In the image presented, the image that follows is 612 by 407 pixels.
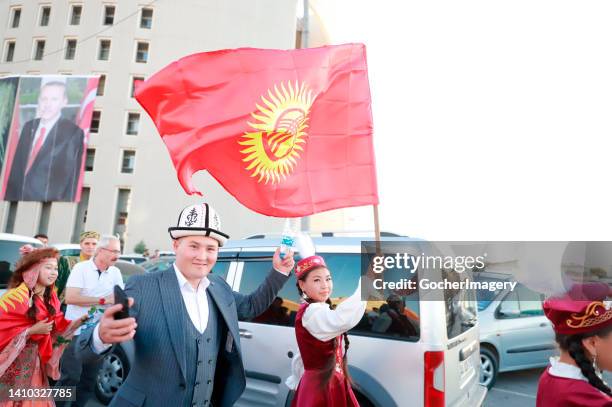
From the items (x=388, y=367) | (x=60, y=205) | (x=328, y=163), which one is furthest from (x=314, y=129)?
(x=60, y=205)

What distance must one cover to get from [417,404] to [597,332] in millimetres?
1456

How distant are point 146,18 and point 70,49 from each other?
6.78m

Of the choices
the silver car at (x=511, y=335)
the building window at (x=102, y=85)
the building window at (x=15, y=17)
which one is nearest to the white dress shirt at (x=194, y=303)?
the silver car at (x=511, y=335)

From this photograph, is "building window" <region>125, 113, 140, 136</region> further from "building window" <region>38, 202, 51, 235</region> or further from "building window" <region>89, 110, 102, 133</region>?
"building window" <region>38, 202, 51, 235</region>

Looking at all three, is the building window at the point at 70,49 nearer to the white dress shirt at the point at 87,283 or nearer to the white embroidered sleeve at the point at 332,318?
the white dress shirt at the point at 87,283

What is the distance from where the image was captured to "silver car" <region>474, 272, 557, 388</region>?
6.04m

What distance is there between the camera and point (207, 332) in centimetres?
223

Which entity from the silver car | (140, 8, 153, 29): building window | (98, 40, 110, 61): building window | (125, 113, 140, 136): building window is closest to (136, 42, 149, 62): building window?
(140, 8, 153, 29): building window

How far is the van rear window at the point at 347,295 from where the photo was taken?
3059 millimetres

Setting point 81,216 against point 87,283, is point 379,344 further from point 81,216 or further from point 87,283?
point 81,216

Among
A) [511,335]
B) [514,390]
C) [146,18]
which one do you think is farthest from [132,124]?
[514,390]

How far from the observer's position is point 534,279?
3613 mm

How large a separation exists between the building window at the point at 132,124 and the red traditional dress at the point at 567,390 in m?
32.6

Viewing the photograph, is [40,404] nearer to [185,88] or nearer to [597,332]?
[185,88]
